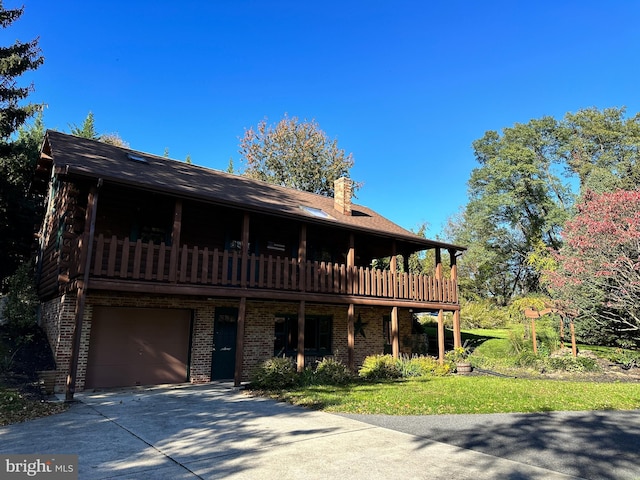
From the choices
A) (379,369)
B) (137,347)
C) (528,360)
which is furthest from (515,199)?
(137,347)

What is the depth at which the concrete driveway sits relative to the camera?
474 centimetres

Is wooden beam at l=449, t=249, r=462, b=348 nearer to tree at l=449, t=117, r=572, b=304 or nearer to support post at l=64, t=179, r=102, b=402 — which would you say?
support post at l=64, t=179, r=102, b=402

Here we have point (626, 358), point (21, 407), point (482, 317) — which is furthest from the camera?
point (482, 317)

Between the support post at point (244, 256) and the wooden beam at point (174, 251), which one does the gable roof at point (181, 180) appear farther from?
the wooden beam at point (174, 251)

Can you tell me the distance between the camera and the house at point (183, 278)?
33.7ft

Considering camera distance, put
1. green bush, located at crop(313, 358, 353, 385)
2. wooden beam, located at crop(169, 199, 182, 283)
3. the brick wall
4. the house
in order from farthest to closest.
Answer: green bush, located at crop(313, 358, 353, 385), wooden beam, located at crop(169, 199, 182, 283), the brick wall, the house

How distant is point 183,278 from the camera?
10.9 meters

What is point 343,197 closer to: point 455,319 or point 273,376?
point 455,319

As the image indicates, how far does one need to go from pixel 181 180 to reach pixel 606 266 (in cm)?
1588

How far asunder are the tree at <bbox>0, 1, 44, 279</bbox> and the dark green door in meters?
11.5

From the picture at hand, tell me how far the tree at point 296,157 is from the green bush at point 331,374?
23613 mm

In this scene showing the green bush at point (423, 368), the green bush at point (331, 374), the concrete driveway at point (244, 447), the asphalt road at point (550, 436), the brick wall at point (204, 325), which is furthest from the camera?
the green bush at point (423, 368)

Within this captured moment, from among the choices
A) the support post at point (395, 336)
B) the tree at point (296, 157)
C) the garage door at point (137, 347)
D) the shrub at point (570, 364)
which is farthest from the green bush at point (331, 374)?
the tree at point (296, 157)

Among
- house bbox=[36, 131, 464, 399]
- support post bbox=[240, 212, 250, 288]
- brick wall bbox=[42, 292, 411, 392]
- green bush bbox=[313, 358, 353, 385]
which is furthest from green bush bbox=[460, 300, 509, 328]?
support post bbox=[240, 212, 250, 288]
